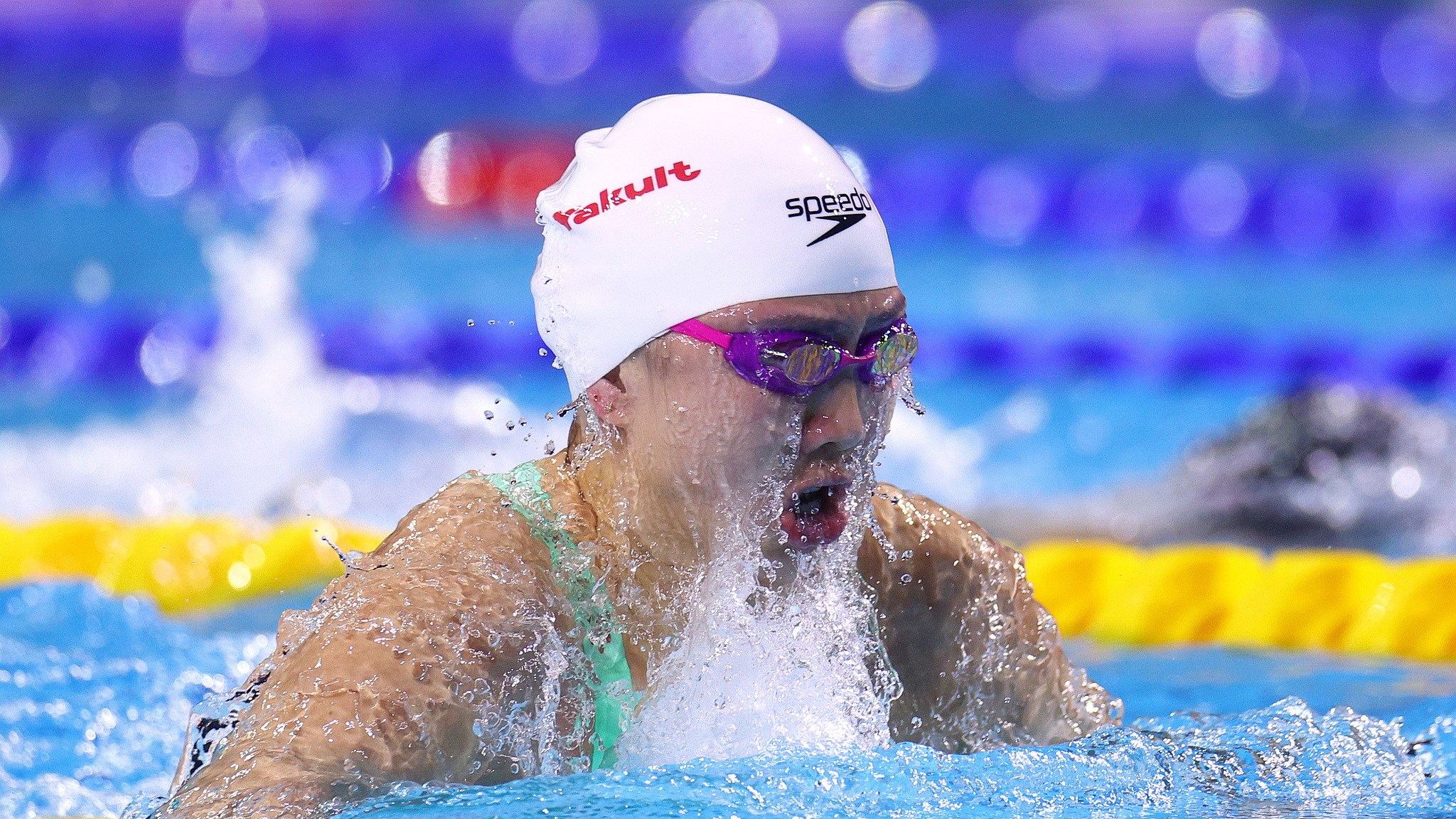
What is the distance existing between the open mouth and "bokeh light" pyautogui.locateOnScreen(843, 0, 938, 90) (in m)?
9.64

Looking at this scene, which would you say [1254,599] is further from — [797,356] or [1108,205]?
[1108,205]

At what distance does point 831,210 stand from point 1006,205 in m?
7.35

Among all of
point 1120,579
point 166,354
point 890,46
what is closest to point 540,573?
point 1120,579

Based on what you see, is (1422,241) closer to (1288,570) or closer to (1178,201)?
(1178,201)

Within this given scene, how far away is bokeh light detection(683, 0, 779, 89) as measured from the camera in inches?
441

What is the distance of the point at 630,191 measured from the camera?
1979mm

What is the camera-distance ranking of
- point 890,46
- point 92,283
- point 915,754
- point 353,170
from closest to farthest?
1. point 915,754
2. point 92,283
3. point 353,170
4. point 890,46

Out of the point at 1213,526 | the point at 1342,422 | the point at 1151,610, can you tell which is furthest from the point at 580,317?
the point at 1342,422

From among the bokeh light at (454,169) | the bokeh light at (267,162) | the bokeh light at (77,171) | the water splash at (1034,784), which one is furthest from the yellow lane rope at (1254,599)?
the bokeh light at (77,171)

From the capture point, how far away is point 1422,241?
27.6 ft

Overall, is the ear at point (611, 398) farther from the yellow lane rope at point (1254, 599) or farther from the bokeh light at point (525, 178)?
the bokeh light at point (525, 178)

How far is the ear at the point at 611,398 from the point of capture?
196 centimetres

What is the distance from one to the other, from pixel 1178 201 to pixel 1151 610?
546 cm

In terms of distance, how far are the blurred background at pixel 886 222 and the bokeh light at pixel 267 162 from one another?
4cm
